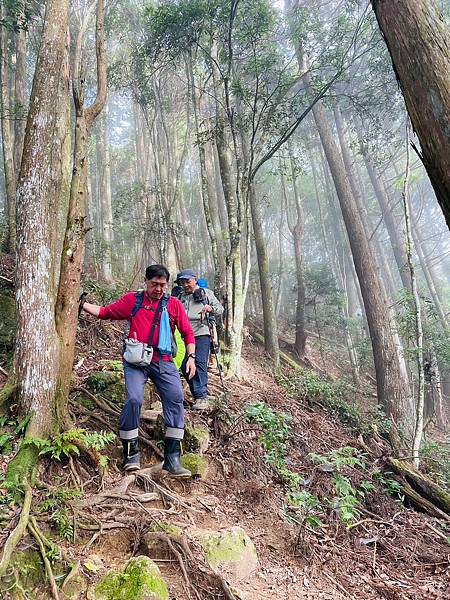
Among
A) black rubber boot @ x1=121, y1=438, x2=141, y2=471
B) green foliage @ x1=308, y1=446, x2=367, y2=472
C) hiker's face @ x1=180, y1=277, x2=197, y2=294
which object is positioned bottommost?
green foliage @ x1=308, y1=446, x2=367, y2=472

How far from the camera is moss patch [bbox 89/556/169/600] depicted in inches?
104

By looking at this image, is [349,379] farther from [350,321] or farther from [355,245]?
[355,245]

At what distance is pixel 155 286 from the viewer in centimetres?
444

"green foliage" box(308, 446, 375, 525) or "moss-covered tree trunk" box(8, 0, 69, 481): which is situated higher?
"moss-covered tree trunk" box(8, 0, 69, 481)

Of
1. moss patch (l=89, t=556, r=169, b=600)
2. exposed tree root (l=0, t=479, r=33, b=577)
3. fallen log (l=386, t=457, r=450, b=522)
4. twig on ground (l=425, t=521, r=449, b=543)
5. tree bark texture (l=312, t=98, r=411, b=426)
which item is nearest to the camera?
exposed tree root (l=0, t=479, r=33, b=577)

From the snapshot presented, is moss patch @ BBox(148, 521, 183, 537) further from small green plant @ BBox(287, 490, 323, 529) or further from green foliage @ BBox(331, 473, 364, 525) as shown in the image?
green foliage @ BBox(331, 473, 364, 525)

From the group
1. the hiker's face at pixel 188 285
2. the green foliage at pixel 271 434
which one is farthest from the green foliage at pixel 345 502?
the hiker's face at pixel 188 285

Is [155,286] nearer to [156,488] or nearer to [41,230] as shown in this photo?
[41,230]

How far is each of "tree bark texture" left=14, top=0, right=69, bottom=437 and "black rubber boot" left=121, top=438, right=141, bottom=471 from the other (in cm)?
76

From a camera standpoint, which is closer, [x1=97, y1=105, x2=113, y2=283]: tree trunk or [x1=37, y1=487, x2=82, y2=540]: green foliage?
[x1=37, y1=487, x2=82, y2=540]: green foliage

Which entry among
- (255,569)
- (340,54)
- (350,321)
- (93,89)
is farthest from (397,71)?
(93,89)

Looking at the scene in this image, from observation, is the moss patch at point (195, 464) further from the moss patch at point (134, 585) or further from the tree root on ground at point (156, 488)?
the moss patch at point (134, 585)

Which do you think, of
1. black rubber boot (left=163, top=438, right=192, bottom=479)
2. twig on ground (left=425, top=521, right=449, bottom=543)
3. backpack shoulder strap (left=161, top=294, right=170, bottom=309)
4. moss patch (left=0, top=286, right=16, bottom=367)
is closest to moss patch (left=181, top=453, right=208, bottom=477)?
black rubber boot (left=163, top=438, right=192, bottom=479)

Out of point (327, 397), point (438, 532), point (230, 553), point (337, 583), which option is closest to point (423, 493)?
point (438, 532)
